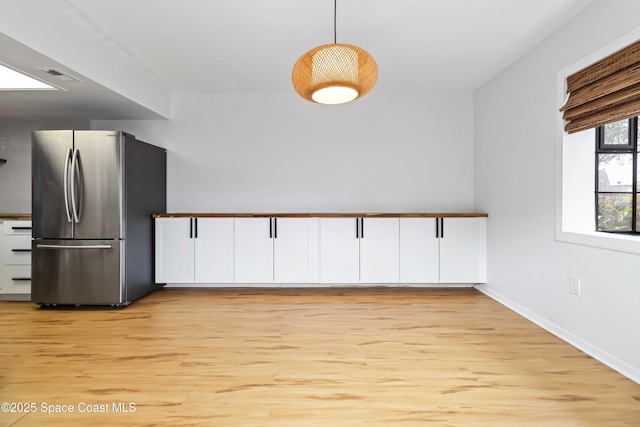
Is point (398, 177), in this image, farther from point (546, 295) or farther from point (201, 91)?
point (201, 91)

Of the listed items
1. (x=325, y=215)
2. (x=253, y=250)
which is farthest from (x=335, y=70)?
(x=253, y=250)

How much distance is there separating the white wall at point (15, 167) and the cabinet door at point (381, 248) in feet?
13.9

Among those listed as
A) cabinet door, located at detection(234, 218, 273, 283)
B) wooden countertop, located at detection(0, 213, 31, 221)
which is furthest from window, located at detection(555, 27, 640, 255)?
wooden countertop, located at detection(0, 213, 31, 221)

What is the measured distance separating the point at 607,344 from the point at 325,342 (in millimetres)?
1894

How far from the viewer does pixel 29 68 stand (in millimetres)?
2596

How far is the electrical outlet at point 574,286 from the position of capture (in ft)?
7.93

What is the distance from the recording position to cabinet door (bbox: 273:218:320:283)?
3.85m

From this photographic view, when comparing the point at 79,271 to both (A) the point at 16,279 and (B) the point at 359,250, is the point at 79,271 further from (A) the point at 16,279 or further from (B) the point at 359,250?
(B) the point at 359,250

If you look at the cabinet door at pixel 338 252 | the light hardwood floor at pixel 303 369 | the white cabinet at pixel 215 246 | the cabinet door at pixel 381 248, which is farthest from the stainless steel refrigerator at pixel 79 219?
the cabinet door at pixel 381 248

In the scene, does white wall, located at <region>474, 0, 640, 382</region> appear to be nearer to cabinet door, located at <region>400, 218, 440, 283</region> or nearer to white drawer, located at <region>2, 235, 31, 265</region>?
cabinet door, located at <region>400, 218, 440, 283</region>

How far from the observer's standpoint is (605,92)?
2.14 m

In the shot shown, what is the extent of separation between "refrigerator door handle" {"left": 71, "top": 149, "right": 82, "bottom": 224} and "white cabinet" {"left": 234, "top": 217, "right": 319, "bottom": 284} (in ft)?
5.12

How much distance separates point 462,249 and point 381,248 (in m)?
0.95

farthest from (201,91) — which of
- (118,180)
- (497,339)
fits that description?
(497,339)
